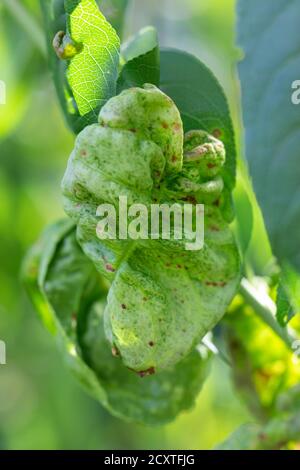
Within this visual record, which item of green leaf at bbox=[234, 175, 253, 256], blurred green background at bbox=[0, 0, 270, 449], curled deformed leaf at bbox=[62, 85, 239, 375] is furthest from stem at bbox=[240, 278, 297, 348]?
blurred green background at bbox=[0, 0, 270, 449]

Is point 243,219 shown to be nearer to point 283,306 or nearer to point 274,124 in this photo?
point 283,306

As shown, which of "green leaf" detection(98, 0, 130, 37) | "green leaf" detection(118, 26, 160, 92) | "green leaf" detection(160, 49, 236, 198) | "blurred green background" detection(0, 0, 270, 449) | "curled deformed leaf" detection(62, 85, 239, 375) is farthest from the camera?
"blurred green background" detection(0, 0, 270, 449)

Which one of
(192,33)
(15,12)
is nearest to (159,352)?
(15,12)

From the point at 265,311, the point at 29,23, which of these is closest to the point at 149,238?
the point at 265,311

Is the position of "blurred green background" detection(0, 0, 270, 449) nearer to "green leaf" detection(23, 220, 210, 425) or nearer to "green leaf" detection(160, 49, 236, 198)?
"green leaf" detection(23, 220, 210, 425)

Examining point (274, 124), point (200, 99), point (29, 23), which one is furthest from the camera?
point (29, 23)

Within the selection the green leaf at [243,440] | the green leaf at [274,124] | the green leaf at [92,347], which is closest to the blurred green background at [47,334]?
the green leaf at [92,347]

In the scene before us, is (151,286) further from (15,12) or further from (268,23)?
(15,12)
